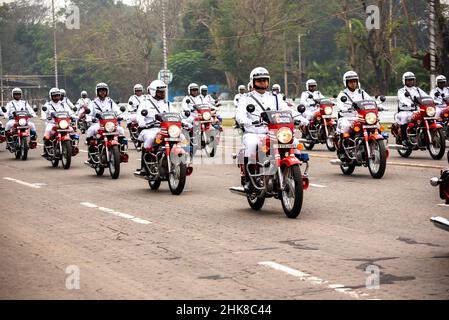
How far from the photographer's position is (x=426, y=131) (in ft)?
73.9

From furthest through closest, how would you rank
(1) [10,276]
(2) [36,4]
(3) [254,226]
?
(2) [36,4]
(3) [254,226]
(1) [10,276]

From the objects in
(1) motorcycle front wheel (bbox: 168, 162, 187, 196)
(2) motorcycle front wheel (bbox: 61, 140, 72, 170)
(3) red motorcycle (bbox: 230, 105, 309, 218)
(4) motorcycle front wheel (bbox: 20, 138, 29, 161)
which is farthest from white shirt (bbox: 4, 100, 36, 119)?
(3) red motorcycle (bbox: 230, 105, 309, 218)

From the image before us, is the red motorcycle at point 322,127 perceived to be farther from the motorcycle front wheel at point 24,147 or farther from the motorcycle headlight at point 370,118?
the motorcycle headlight at point 370,118

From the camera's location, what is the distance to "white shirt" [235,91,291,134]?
14.4 m

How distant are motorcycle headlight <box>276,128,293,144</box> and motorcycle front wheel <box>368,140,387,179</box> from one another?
5241 mm

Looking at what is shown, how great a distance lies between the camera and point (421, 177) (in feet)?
62.4

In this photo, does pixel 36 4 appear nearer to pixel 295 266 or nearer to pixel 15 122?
pixel 15 122

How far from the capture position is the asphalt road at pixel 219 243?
8875mm

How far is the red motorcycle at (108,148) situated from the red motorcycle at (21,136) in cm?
652

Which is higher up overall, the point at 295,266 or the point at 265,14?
the point at 265,14

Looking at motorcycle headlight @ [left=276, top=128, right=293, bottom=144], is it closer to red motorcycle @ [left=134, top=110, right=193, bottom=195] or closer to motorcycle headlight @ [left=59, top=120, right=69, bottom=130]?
red motorcycle @ [left=134, top=110, right=193, bottom=195]

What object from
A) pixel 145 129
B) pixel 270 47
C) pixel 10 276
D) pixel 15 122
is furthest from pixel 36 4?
pixel 10 276

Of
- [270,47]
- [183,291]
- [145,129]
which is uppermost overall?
[270,47]

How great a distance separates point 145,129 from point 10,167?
8212 mm
